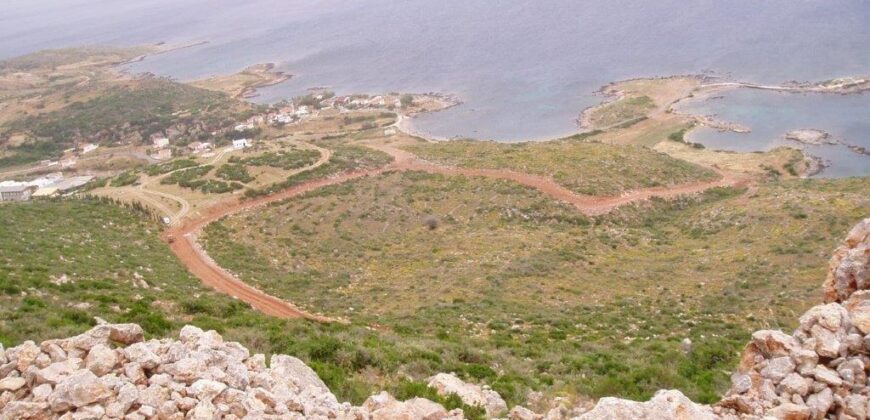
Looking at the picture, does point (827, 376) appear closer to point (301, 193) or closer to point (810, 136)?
point (301, 193)

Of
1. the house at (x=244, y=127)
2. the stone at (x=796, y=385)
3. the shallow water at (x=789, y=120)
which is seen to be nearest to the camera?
the stone at (x=796, y=385)

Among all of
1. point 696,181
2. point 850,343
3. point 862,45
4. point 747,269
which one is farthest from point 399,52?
point 850,343

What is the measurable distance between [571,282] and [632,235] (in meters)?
11.2

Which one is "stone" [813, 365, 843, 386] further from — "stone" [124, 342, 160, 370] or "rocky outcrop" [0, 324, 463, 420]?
"stone" [124, 342, 160, 370]

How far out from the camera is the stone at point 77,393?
8.16 meters

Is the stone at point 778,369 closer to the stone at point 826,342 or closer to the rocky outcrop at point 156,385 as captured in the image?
the stone at point 826,342

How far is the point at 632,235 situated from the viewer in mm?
37281

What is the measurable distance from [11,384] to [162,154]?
295 feet

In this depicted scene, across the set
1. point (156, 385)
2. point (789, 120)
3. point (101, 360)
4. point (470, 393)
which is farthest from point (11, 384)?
point (789, 120)

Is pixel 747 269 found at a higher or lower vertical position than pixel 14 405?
lower

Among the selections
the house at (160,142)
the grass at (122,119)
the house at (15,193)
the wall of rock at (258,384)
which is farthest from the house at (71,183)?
the wall of rock at (258,384)

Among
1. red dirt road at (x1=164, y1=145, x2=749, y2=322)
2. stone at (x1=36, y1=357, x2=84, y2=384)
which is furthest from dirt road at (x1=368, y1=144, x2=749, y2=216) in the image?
stone at (x1=36, y1=357, x2=84, y2=384)

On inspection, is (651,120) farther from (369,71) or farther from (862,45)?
(369,71)

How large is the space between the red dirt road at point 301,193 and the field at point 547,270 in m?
1.04
